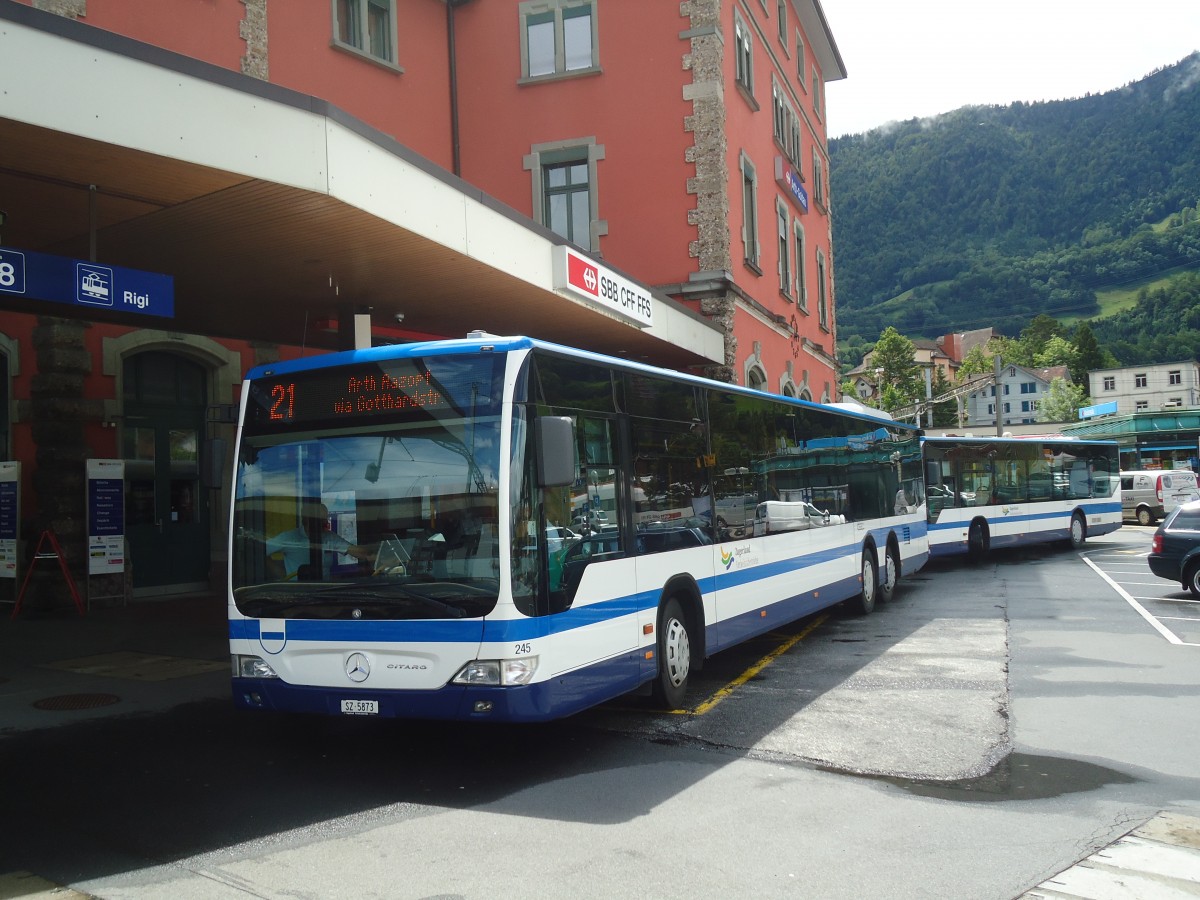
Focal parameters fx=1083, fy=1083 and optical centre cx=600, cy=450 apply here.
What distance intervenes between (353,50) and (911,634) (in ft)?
44.3

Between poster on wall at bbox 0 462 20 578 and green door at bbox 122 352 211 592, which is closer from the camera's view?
poster on wall at bbox 0 462 20 578

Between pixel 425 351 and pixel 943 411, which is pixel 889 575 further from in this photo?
pixel 943 411

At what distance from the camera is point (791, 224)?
96.8ft

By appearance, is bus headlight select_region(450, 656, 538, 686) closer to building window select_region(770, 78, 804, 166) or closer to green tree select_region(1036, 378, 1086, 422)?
building window select_region(770, 78, 804, 166)

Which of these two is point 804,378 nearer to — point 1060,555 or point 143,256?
point 1060,555

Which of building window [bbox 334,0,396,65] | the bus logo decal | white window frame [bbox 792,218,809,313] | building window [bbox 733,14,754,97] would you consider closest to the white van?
white window frame [bbox 792,218,809,313]

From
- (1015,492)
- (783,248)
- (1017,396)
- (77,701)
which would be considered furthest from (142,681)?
(1017,396)

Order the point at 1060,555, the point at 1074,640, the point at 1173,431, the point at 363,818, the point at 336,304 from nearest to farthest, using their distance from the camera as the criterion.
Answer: the point at 363,818 < the point at 1074,640 < the point at 336,304 < the point at 1060,555 < the point at 1173,431

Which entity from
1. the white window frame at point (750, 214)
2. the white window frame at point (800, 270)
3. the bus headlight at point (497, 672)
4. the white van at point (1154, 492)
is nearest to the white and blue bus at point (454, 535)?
the bus headlight at point (497, 672)

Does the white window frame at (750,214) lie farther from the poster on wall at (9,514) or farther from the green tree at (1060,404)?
the green tree at (1060,404)

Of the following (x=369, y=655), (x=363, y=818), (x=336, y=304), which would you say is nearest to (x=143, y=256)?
(x=336, y=304)

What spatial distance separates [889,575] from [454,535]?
11.0 metres

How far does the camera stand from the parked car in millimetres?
15633

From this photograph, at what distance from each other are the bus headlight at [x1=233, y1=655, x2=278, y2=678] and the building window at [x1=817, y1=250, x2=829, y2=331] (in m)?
28.6
